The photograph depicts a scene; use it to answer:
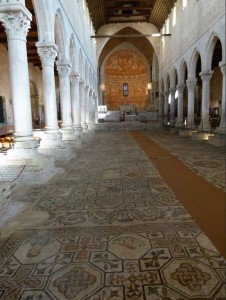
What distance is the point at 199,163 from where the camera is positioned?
7625 mm

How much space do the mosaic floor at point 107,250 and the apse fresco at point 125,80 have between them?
39.0 m

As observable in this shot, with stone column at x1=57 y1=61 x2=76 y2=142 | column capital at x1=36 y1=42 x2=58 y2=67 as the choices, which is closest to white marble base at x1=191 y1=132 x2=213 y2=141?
stone column at x1=57 y1=61 x2=76 y2=142

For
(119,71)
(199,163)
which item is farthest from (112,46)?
(199,163)

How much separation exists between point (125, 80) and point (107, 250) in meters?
42.6

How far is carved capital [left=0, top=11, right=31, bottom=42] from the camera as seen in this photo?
18.6ft

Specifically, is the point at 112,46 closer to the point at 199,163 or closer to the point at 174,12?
the point at 174,12

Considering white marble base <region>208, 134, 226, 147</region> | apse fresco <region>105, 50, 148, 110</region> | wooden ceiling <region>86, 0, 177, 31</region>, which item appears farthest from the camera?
apse fresco <region>105, 50, 148, 110</region>

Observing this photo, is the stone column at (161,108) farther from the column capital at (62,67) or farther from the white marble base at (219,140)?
the column capital at (62,67)

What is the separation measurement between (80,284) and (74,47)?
13441 mm

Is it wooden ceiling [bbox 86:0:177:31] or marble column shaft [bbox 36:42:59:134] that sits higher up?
wooden ceiling [bbox 86:0:177:31]

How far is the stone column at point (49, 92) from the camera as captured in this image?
8.16 meters

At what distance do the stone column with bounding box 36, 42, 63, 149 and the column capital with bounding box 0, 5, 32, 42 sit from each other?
2231 millimetres

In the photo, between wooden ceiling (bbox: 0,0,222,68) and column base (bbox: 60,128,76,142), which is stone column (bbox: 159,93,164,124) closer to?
wooden ceiling (bbox: 0,0,222,68)

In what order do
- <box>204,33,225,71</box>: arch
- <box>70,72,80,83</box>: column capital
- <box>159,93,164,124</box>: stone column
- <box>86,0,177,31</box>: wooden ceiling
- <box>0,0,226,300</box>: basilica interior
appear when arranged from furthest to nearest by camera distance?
1. <box>159,93,164,124</box>: stone column
2. <box>86,0,177,31</box>: wooden ceiling
3. <box>204,33,225,71</box>: arch
4. <box>70,72,80,83</box>: column capital
5. <box>0,0,226,300</box>: basilica interior
